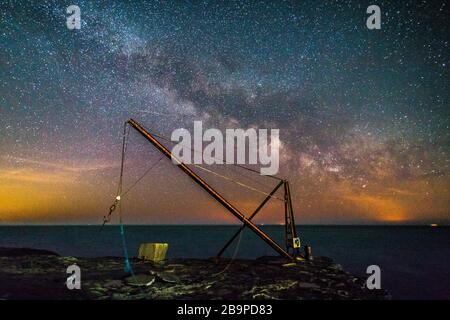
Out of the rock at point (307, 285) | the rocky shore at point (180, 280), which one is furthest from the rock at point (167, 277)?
Result: the rock at point (307, 285)

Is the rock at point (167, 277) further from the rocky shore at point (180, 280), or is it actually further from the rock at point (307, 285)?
the rock at point (307, 285)

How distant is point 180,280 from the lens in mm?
14203

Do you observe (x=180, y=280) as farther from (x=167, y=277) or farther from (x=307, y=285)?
(x=307, y=285)

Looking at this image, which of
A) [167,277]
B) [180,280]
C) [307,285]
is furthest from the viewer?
[307,285]

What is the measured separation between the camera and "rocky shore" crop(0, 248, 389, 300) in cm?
1204

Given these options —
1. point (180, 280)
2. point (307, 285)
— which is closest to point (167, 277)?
point (180, 280)

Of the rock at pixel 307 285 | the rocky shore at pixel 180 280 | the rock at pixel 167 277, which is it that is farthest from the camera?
the rock at pixel 307 285

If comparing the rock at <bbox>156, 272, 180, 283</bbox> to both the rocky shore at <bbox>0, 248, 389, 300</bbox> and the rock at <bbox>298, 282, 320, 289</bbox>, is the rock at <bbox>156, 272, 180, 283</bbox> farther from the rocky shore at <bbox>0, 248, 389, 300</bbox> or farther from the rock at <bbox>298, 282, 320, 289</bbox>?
the rock at <bbox>298, 282, 320, 289</bbox>

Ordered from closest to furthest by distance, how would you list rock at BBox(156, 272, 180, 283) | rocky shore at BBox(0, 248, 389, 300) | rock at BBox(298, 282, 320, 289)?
rocky shore at BBox(0, 248, 389, 300) < rock at BBox(156, 272, 180, 283) < rock at BBox(298, 282, 320, 289)

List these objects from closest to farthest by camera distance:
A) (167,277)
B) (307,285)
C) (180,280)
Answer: (180,280) → (167,277) → (307,285)

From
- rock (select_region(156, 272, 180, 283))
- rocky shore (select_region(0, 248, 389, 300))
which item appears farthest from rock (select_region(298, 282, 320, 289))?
rock (select_region(156, 272, 180, 283))

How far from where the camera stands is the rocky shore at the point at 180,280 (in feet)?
39.5

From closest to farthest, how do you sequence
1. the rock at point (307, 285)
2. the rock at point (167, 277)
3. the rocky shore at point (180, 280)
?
the rocky shore at point (180, 280), the rock at point (167, 277), the rock at point (307, 285)

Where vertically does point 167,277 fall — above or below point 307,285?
above
